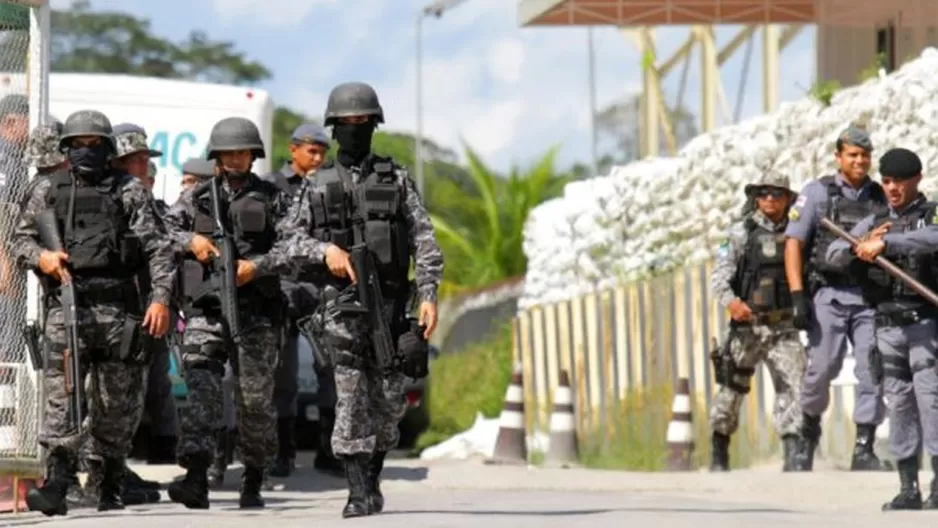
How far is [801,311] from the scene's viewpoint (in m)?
17.8

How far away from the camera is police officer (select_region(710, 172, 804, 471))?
18.5 m

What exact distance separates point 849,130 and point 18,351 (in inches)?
201

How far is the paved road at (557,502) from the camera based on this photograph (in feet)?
44.6

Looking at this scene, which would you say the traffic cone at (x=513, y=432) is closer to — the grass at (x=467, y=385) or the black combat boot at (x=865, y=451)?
the grass at (x=467, y=385)

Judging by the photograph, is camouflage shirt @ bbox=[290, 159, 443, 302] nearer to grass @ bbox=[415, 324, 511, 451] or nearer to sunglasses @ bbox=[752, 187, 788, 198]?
sunglasses @ bbox=[752, 187, 788, 198]

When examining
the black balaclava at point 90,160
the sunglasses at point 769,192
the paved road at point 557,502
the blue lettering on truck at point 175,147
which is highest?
the blue lettering on truck at point 175,147

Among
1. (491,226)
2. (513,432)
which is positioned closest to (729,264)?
(513,432)

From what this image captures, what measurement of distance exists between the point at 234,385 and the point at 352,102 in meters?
1.88

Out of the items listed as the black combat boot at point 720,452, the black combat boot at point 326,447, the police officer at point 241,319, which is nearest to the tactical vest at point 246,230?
the police officer at point 241,319

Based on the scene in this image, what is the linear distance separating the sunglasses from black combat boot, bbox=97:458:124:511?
498 centimetres

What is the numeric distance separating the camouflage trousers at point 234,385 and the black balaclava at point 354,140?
1.36 meters

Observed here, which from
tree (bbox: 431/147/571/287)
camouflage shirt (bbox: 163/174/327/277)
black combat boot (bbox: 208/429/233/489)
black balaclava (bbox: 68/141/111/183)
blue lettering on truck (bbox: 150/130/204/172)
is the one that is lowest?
black combat boot (bbox: 208/429/233/489)

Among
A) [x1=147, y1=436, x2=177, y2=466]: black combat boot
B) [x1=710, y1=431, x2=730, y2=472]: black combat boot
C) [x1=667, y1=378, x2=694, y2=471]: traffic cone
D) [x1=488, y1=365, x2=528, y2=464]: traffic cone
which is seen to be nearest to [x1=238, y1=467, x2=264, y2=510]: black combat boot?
[x1=147, y1=436, x2=177, y2=466]: black combat boot

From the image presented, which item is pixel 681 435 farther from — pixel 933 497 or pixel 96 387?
pixel 96 387
